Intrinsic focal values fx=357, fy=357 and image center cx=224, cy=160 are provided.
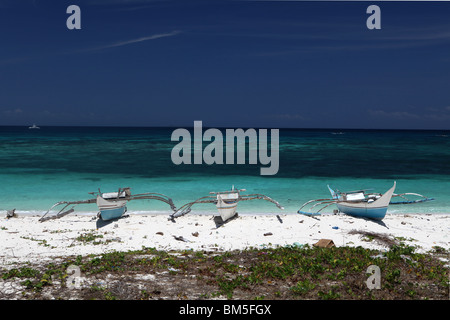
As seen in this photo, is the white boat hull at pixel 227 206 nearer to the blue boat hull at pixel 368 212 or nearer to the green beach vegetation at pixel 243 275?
the green beach vegetation at pixel 243 275

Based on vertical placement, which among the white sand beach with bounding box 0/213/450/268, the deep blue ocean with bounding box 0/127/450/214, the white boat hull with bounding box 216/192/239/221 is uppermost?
the white boat hull with bounding box 216/192/239/221

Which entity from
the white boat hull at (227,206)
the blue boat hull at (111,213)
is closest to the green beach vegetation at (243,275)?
the white boat hull at (227,206)

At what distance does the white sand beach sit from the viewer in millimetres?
9062

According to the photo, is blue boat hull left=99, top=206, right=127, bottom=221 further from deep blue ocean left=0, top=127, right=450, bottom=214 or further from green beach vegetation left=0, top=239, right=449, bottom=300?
green beach vegetation left=0, top=239, right=449, bottom=300

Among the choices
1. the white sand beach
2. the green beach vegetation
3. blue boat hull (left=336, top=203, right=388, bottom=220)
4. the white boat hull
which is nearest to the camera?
the green beach vegetation

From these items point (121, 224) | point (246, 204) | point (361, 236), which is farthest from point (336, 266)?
point (246, 204)

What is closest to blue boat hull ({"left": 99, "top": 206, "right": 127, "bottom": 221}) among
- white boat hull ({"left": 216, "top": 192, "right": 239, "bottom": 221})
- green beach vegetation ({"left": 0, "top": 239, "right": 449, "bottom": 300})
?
white boat hull ({"left": 216, "top": 192, "right": 239, "bottom": 221})

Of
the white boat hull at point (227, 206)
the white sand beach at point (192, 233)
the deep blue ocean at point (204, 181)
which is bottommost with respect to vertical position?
the deep blue ocean at point (204, 181)

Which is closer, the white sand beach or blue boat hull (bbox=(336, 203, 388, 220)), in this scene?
the white sand beach

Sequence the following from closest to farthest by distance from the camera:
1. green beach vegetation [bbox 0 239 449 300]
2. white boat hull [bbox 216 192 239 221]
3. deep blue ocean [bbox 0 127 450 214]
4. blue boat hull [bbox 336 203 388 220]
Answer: green beach vegetation [bbox 0 239 449 300], white boat hull [bbox 216 192 239 221], blue boat hull [bbox 336 203 388 220], deep blue ocean [bbox 0 127 450 214]

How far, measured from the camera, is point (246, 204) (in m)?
16.4

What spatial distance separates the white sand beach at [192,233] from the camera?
9062mm

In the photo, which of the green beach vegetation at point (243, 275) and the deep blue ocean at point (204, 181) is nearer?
the green beach vegetation at point (243, 275)
